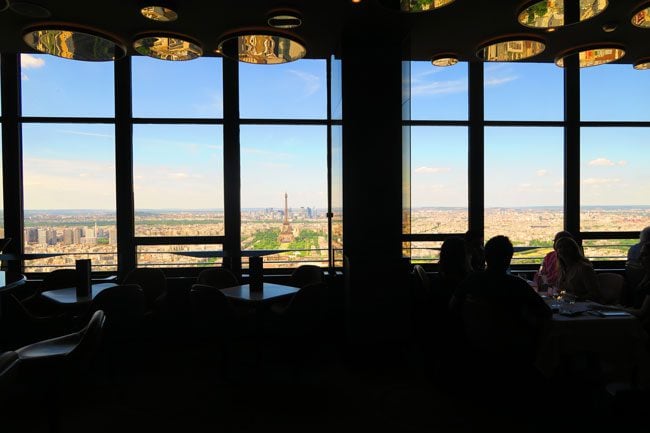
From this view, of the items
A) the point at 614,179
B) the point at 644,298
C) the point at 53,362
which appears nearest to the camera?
the point at 53,362

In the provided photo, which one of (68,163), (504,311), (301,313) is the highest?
(68,163)

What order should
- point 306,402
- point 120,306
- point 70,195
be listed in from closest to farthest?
1. point 306,402
2. point 120,306
3. point 70,195

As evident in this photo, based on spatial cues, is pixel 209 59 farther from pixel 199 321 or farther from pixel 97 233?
pixel 199 321

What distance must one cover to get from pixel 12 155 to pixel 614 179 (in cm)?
870

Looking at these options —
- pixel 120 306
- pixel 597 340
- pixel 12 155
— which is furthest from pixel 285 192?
pixel 597 340

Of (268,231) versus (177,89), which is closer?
(177,89)

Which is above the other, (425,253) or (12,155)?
(12,155)

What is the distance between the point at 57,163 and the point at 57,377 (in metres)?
4.15

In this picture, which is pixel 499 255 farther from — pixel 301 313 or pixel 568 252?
pixel 301 313

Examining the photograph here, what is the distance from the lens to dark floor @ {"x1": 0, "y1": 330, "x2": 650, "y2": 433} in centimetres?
303

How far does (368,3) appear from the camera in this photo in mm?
3873

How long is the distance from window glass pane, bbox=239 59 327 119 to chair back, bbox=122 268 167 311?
2449mm

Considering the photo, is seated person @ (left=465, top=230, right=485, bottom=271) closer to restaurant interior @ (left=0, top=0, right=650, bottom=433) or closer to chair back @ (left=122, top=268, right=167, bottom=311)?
restaurant interior @ (left=0, top=0, right=650, bottom=433)

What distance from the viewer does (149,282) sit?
Result: 4.91 meters
